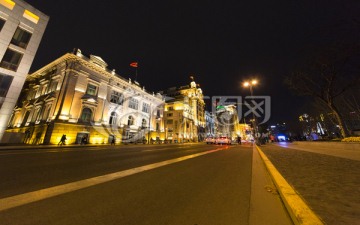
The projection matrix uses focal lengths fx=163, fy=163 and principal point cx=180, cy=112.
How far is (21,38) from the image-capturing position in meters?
21.9

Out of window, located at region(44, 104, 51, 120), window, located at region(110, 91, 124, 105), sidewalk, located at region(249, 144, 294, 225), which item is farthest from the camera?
window, located at region(110, 91, 124, 105)

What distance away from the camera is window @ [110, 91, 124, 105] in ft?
119

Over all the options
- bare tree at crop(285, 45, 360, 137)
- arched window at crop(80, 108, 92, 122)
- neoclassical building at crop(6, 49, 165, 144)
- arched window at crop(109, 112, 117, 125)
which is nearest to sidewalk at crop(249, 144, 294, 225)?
bare tree at crop(285, 45, 360, 137)

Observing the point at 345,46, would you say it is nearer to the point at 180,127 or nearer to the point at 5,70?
the point at 5,70

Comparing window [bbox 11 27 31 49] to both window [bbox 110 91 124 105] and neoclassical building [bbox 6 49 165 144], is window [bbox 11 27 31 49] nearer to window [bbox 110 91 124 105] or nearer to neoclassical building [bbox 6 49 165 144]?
neoclassical building [bbox 6 49 165 144]

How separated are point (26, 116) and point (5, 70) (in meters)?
16.4

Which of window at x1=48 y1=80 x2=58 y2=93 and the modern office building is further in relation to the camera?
window at x1=48 y1=80 x2=58 y2=93

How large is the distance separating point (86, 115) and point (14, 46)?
1333cm

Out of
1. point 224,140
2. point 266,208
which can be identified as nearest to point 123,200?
point 266,208

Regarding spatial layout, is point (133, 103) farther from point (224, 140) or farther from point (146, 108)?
point (224, 140)

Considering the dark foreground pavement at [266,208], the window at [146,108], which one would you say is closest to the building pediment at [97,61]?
the window at [146,108]

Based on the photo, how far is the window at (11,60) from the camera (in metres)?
20.2

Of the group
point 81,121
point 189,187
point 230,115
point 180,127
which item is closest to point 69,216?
point 189,187

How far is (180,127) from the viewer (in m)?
67.6
